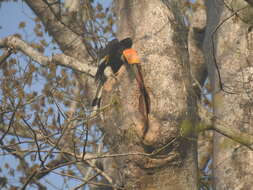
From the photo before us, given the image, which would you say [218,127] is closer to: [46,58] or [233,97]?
[233,97]

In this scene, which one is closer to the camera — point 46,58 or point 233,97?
point 233,97

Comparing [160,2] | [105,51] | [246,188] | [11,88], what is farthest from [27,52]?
[246,188]

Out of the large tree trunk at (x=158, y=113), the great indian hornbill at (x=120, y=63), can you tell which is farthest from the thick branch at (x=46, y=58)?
the large tree trunk at (x=158, y=113)

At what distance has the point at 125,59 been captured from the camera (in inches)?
132

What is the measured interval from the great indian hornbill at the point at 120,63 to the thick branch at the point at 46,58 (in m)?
0.22

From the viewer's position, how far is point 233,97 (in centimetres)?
397

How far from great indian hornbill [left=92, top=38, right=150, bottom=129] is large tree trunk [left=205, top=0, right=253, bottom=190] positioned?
2.76ft

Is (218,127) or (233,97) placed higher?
(233,97)

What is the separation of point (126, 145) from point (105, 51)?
1085mm

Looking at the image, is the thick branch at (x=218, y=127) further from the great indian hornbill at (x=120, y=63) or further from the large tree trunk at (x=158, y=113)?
the great indian hornbill at (x=120, y=63)

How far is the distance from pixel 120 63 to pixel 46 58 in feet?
3.25

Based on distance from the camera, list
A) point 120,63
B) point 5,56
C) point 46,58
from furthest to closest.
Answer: point 5,56
point 46,58
point 120,63

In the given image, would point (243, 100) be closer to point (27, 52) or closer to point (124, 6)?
point (124, 6)

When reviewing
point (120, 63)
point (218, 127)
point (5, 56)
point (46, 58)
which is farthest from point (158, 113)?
point (5, 56)
